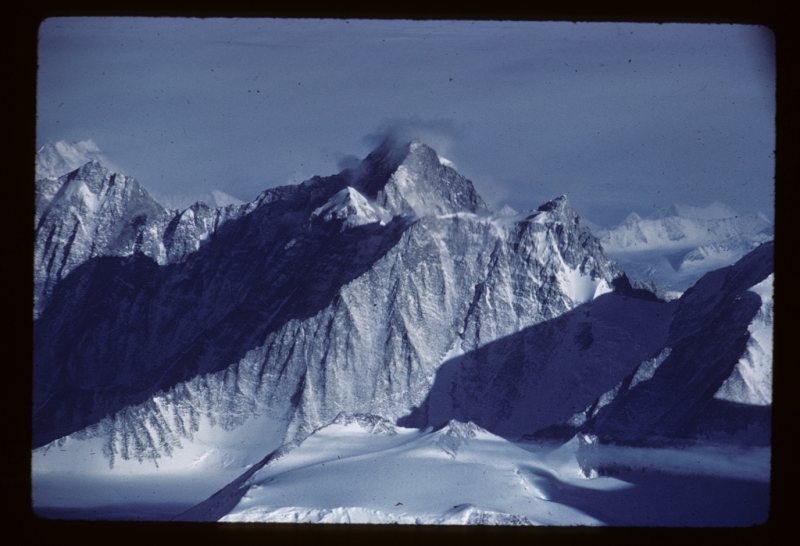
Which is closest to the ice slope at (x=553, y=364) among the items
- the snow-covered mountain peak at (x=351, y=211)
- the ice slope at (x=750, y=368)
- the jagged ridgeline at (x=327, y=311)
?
the jagged ridgeline at (x=327, y=311)

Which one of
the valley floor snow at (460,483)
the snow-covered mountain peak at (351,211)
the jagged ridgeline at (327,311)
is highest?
the snow-covered mountain peak at (351,211)

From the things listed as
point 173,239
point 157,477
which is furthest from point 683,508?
point 173,239

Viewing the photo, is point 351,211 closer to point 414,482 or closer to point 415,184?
point 415,184

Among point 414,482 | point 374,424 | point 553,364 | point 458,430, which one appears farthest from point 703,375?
point 414,482

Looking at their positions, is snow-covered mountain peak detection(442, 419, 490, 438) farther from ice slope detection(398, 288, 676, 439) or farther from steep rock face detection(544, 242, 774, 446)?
steep rock face detection(544, 242, 774, 446)

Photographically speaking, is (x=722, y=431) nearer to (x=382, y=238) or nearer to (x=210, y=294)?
(x=210, y=294)

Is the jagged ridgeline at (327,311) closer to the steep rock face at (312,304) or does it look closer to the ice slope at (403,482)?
the steep rock face at (312,304)

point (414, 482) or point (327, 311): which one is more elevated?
point (327, 311)
